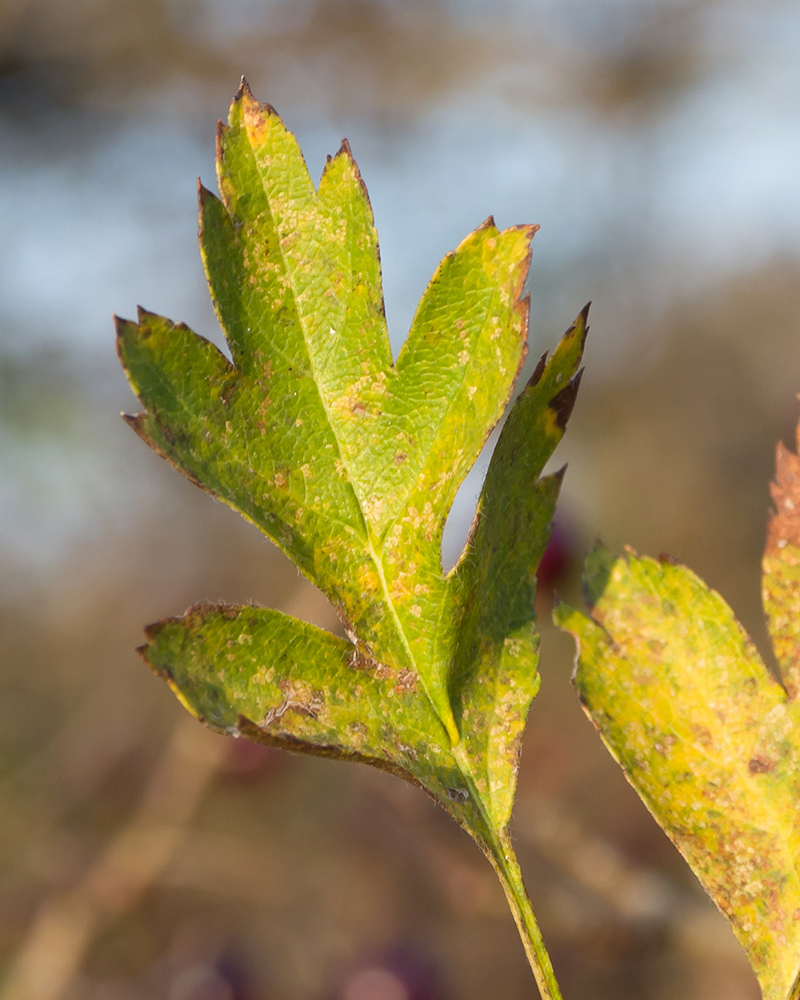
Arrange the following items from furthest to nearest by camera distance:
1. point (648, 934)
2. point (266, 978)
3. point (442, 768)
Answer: point (266, 978)
point (648, 934)
point (442, 768)

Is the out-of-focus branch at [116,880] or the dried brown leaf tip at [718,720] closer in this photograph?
the dried brown leaf tip at [718,720]

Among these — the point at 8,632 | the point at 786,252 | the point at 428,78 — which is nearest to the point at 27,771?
the point at 8,632

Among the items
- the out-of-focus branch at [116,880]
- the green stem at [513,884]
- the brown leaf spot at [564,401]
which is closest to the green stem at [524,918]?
the green stem at [513,884]

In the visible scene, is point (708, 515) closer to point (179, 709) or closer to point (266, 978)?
point (179, 709)

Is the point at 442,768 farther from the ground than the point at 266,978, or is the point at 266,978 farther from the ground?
the point at 442,768

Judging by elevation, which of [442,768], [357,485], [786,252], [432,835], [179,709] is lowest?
[432,835]

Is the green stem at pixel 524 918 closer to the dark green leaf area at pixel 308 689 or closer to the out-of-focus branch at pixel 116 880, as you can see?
the dark green leaf area at pixel 308 689

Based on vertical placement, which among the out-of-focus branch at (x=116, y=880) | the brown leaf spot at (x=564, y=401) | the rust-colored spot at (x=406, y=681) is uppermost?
the brown leaf spot at (x=564, y=401)
